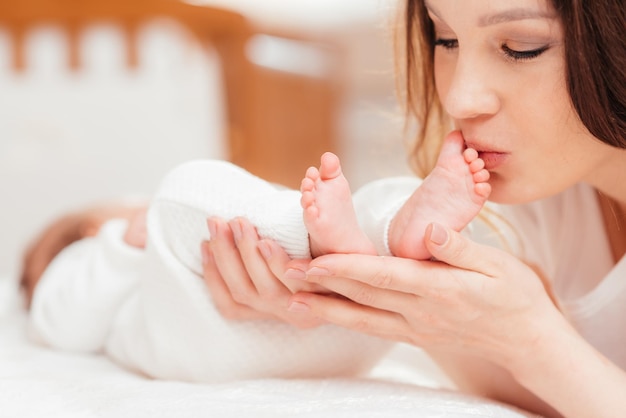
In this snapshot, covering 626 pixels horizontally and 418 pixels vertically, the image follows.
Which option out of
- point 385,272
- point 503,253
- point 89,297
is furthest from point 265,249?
point 89,297

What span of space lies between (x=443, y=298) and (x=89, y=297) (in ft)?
2.15

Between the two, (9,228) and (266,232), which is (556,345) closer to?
(266,232)

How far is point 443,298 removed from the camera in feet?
2.58

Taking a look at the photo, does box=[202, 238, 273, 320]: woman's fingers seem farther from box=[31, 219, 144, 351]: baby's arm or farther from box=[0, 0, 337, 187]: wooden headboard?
box=[0, 0, 337, 187]: wooden headboard

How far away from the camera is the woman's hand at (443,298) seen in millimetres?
776

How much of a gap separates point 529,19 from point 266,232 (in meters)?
0.36

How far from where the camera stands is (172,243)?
982 millimetres

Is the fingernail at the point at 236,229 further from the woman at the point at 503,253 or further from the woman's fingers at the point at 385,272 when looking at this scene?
the woman's fingers at the point at 385,272

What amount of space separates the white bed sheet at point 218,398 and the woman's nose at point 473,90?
0.32 m

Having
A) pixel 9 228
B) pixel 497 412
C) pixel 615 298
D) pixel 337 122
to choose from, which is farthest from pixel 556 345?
pixel 337 122

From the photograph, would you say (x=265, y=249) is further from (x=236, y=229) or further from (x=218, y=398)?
(x=218, y=398)

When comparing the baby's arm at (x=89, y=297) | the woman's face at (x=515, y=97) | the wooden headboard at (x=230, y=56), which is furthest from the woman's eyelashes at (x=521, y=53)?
the wooden headboard at (x=230, y=56)

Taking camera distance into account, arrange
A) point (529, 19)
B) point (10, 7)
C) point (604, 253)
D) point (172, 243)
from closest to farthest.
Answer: point (529, 19), point (172, 243), point (604, 253), point (10, 7)

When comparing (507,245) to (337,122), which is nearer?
(507,245)
